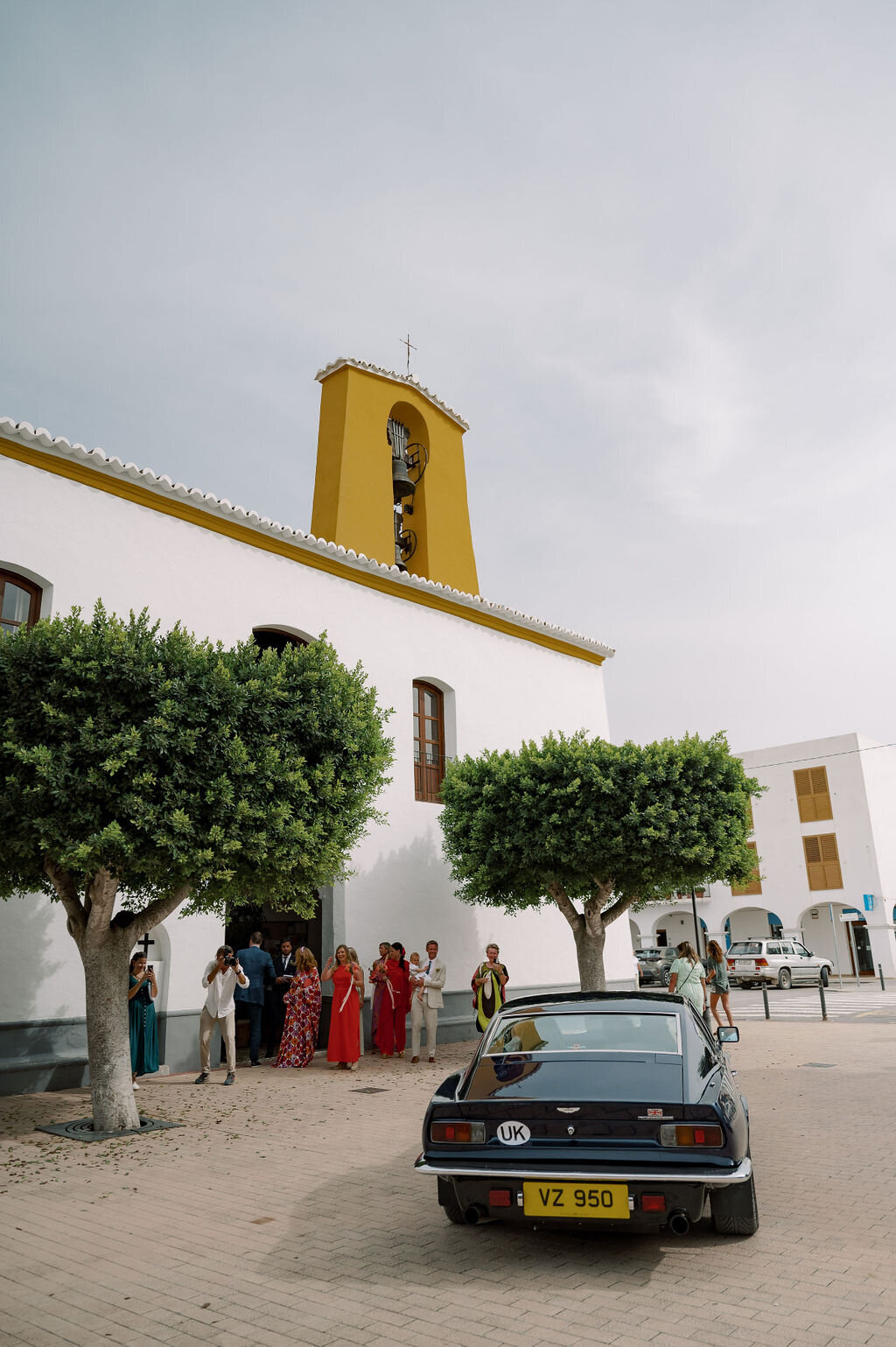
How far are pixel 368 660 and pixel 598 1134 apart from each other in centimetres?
1190

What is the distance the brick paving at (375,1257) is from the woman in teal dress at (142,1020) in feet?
7.63

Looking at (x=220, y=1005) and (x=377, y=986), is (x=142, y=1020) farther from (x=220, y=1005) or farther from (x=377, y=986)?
(x=377, y=986)

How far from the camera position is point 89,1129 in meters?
8.38

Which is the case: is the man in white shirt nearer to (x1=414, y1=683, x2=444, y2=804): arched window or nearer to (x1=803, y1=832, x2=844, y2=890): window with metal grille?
(x1=414, y1=683, x2=444, y2=804): arched window

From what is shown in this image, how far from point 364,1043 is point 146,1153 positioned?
7.33 m

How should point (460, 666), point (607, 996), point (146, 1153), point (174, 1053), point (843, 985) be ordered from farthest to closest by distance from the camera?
point (843, 985) → point (460, 666) → point (174, 1053) → point (146, 1153) → point (607, 996)

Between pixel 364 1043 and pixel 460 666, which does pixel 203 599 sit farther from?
pixel 364 1043

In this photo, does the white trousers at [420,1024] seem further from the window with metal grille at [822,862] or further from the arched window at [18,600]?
the window with metal grille at [822,862]

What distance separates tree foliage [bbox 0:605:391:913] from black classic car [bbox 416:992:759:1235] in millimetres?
3801

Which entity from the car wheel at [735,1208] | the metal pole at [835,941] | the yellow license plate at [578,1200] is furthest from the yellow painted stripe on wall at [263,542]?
the metal pole at [835,941]

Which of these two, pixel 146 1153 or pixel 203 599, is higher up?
pixel 203 599

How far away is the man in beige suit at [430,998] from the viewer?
43.2 feet

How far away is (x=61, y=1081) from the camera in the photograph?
10812 mm

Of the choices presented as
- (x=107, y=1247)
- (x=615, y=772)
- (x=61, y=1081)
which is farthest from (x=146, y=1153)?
(x=615, y=772)
